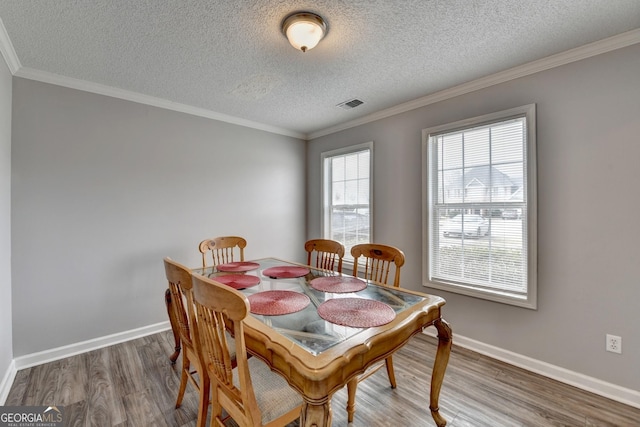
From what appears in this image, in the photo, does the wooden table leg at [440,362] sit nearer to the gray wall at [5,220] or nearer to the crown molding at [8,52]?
the gray wall at [5,220]

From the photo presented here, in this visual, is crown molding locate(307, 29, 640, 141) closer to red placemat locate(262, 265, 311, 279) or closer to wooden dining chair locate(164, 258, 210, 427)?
red placemat locate(262, 265, 311, 279)

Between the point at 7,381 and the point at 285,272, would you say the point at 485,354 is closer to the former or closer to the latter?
the point at 285,272

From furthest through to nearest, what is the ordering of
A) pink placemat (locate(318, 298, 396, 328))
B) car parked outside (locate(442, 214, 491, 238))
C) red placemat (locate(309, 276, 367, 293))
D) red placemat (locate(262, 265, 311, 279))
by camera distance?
car parked outside (locate(442, 214, 491, 238)) < red placemat (locate(262, 265, 311, 279)) < red placemat (locate(309, 276, 367, 293)) < pink placemat (locate(318, 298, 396, 328))

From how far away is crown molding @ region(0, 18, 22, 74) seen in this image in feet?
5.94

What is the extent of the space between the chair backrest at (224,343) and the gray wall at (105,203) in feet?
6.48

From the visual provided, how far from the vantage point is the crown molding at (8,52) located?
1812mm

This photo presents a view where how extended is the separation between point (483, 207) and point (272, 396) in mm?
2297

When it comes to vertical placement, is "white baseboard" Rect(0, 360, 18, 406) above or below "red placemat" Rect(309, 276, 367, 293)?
below

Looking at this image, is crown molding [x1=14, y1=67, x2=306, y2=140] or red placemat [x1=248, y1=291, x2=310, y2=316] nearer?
red placemat [x1=248, y1=291, x2=310, y2=316]

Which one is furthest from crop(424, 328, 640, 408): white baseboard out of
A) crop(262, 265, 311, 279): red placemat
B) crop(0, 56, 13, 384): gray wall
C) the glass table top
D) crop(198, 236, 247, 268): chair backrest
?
crop(0, 56, 13, 384): gray wall

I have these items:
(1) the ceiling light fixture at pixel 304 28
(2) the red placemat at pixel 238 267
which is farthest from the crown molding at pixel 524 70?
(2) the red placemat at pixel 238 267

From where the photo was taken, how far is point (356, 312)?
1.38 meters

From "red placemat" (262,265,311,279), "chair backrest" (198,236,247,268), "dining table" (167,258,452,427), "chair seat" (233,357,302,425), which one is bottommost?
"chair seat" (233,357,302,425)

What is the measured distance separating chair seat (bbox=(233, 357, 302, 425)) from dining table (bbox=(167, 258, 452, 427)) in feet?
0.65
